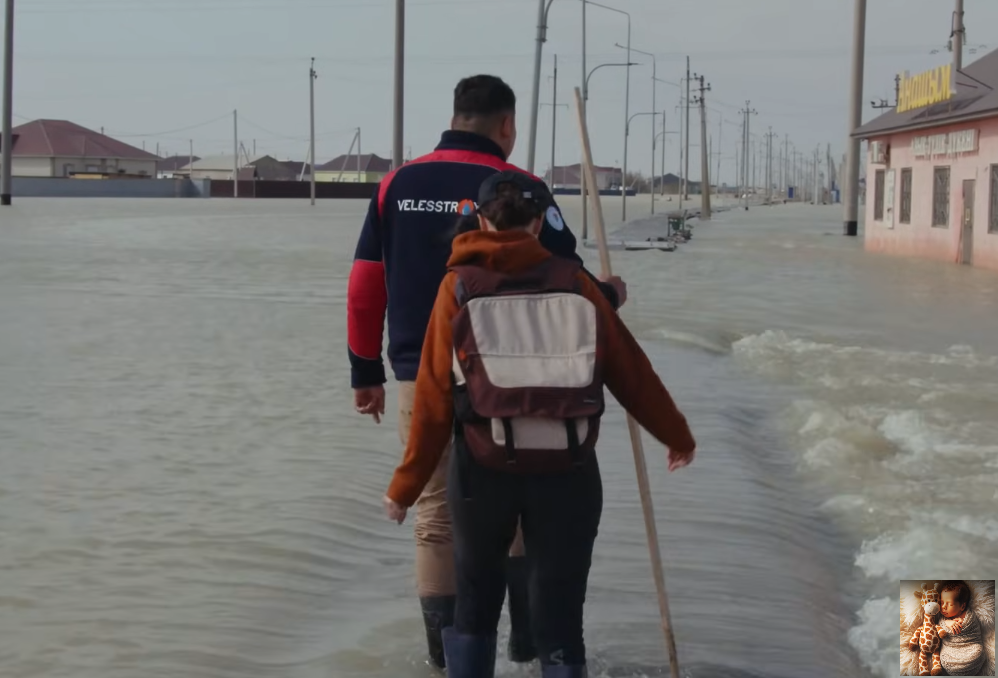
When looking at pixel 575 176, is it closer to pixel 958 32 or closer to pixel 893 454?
pixel 958 32

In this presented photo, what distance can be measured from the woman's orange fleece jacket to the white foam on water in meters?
1.74

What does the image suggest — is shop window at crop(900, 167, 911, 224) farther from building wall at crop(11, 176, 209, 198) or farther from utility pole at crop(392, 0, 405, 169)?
building wall at crop(11, 176, 209, 198)

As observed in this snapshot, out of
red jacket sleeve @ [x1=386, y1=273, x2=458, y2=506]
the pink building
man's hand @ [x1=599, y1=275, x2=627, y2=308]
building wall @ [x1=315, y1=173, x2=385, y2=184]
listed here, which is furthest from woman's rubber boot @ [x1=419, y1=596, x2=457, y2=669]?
building wall @ [x1=315, y1=173, x2=385, y2=184]

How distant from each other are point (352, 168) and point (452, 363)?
169 m

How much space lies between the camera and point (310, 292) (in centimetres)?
1916

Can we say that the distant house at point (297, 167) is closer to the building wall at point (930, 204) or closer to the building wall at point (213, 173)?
the building wall at point (213, 173)

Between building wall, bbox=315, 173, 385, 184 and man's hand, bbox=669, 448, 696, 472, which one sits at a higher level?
building wall, bbox=315, 173, 385, 184

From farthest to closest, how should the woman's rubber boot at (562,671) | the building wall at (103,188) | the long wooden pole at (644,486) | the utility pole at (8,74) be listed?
the building wall at (103,188) → the utility pole at (8,74) → the long wooden pole at (644,486) → the woman's rubber boot at (562,671)

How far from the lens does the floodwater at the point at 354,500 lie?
502 centimetres

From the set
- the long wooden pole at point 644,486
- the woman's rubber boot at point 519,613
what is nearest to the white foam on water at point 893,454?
the long wooden pole at point 644,486

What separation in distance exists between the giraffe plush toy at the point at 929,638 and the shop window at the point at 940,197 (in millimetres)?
27299

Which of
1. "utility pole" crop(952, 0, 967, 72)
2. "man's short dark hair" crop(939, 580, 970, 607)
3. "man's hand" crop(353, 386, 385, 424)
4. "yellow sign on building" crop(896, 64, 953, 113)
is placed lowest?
"man's short dark hair" crop(939, 580, 970, 607)

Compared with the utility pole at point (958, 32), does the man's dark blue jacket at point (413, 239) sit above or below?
below

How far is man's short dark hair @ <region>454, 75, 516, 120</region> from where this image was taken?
4.26 meters
